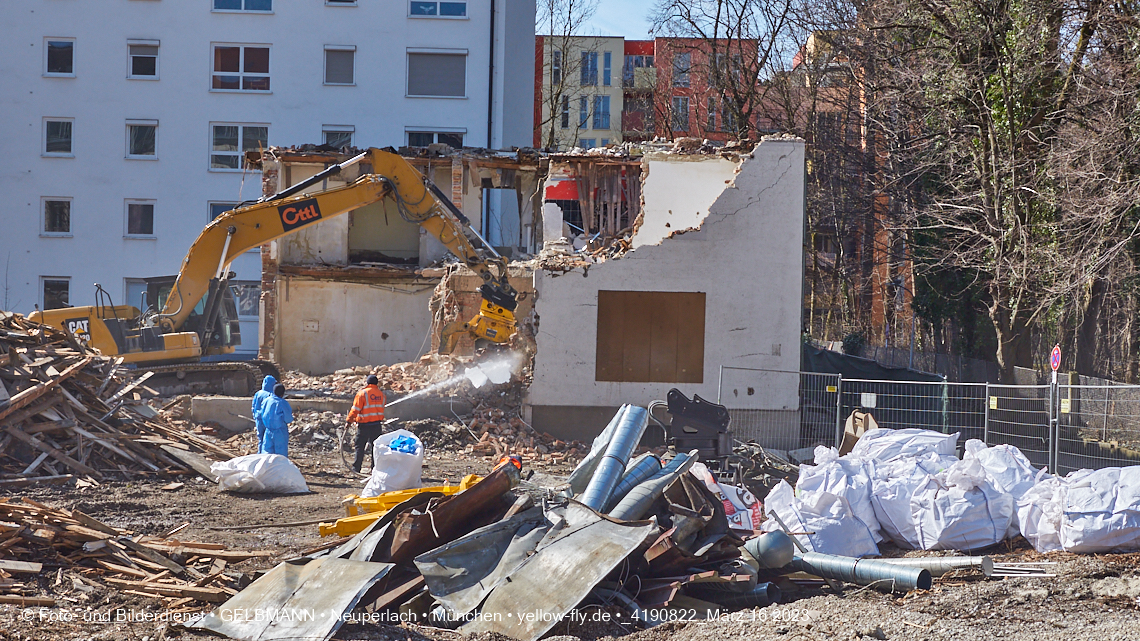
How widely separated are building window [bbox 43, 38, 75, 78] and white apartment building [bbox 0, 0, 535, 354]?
0.25 feet

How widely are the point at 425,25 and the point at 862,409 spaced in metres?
23.9

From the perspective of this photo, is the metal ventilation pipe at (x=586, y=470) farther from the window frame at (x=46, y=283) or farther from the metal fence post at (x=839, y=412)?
the window frame at (x=46, y=283)

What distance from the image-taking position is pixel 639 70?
151 ft

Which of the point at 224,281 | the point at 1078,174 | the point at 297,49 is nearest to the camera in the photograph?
the point at 1078,174

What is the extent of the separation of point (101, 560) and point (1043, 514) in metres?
7.95

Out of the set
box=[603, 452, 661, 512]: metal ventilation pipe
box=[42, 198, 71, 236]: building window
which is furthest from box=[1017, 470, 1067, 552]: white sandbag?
box=[42, 198, 71, 236]: building window

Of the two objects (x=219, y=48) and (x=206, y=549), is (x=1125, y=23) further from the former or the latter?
(x=219, y=48)

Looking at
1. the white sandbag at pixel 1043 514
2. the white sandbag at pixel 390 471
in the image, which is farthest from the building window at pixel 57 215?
the white sandbag at pixel 1043 514

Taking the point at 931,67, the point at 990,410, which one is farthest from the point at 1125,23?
the point at 990,410

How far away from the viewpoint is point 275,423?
11961mm

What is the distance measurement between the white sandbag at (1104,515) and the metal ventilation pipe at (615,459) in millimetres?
3845

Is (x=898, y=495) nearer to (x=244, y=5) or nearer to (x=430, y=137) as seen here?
(x=430, y=137)

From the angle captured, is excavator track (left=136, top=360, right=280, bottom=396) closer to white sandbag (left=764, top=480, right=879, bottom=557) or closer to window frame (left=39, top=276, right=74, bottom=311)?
white sandbag (left=764, top=480, right=879, bottom=557)

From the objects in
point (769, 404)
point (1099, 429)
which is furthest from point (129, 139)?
point (1099, 429)
